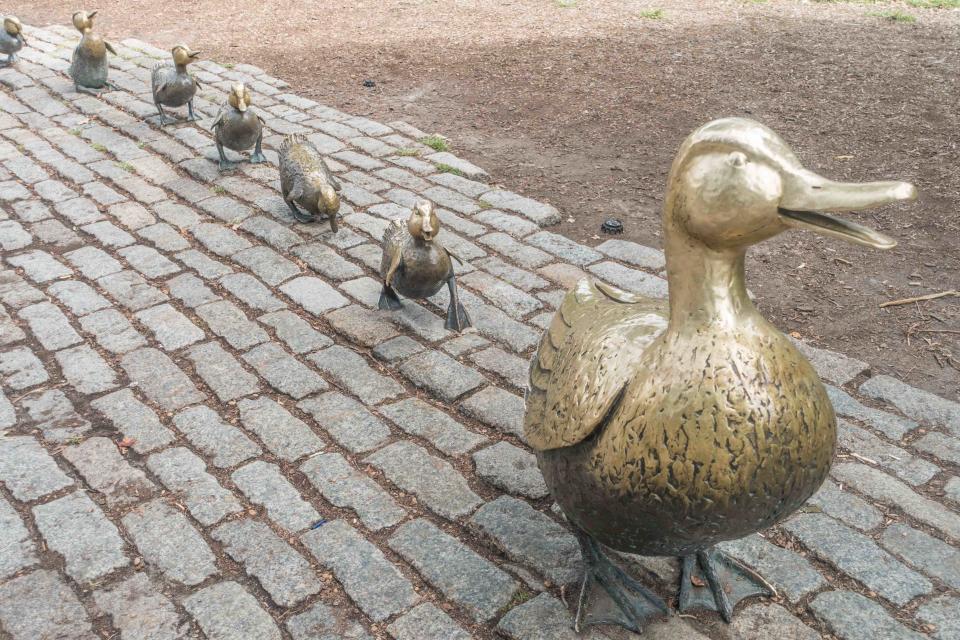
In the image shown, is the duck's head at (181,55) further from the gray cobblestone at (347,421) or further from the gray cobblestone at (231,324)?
the gray cobblestone at (347,421)

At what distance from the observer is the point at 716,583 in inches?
122

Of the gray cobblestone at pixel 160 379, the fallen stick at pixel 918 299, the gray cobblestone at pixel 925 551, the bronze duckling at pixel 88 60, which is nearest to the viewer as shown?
the gray cobblestone at pixel 925 551

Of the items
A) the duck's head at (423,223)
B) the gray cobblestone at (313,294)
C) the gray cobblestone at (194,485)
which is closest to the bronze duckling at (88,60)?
the gray cobblestone at (313,294)

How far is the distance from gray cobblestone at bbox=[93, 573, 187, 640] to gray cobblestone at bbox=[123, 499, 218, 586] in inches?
4.1

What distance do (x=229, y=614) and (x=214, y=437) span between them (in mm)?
1094

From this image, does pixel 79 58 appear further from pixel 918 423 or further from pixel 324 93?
pixel 918 423

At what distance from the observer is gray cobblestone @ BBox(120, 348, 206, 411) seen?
14.1 feet

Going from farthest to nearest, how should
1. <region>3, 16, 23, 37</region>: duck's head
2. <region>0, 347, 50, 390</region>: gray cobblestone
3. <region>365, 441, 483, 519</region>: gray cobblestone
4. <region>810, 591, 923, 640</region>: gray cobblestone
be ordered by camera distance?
<region>3, 16, 23, 37</region>: duck's head, <region>0, 347, 50, 390</region>: gray cobblestone, <region>365, 441, 483, 519</region>: gray cobblestone, <region>810, 591, 923, 640</region>: gray cobblestone

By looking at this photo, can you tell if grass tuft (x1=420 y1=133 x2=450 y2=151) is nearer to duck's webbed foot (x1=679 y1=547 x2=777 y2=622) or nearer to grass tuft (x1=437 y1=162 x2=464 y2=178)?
grass tuft (x1=437 y1=162 x2=464 y2=178)

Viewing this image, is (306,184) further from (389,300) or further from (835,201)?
(835,201)

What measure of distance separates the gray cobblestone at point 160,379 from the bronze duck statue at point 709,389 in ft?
7.51

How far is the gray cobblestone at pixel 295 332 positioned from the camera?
15.5 feet

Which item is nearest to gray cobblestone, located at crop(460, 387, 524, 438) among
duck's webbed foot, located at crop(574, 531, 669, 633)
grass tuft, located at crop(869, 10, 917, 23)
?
duck's webbed foot, located at crop(574, 531, 669, 633)

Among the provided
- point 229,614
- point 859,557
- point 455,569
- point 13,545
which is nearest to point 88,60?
point 13,545
